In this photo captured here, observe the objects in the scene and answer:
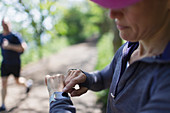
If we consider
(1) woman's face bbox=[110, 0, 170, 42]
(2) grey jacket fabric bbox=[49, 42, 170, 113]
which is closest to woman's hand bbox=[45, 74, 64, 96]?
(2) grey jacket fabric bbox=[49, 42, 170, 113]

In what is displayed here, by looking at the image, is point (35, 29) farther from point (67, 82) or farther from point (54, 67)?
point (67, 82)

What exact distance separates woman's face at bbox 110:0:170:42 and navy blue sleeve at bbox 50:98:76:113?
1.65 ft

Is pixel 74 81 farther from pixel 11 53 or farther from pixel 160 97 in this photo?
pixel 11 53

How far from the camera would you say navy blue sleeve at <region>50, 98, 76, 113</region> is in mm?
927

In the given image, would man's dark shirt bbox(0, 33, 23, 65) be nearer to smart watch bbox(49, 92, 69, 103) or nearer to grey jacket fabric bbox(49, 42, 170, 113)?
smart watch bbox(49, 92, 69, 103)

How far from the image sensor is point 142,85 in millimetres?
833

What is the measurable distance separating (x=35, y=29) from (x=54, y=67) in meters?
4.09

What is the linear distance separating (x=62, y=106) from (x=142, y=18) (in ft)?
2.06

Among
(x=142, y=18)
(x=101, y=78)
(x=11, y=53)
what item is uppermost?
(x=142, y=18)

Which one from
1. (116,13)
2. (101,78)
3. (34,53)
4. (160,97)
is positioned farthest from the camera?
(34,53)

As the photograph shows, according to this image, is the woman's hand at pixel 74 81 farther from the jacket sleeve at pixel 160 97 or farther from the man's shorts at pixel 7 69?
the man's shorts at pixel 7 69

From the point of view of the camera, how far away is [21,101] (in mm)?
5012

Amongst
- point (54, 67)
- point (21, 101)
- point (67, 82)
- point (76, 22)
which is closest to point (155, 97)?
point (67, 82)

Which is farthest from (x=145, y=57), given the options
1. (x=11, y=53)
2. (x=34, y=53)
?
(x=34, y=53)
